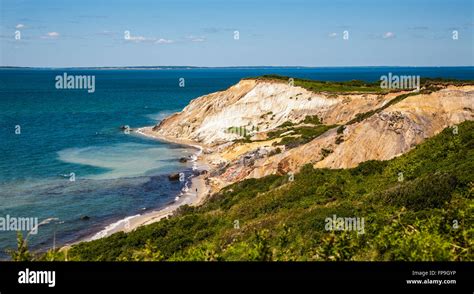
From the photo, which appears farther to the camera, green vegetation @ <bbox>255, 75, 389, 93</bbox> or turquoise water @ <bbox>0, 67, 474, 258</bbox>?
green vegetation @ <bbox>255, 75, 389, 93</bbox>

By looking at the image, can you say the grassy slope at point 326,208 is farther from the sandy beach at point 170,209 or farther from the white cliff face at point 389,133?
the sandy beach at point 170,209

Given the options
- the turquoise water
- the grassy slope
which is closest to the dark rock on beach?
the turquoise water

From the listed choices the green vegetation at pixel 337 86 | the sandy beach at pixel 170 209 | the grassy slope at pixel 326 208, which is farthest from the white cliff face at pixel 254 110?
the grassy slope at pixel 326 208

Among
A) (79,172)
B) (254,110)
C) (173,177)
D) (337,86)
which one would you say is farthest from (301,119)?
(79,172)

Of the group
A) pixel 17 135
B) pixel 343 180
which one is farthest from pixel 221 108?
pixel 343 180

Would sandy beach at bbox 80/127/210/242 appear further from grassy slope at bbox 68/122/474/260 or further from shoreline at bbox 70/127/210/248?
grassy slope at bbox 68/122/474/260

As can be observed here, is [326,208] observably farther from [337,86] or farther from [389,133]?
[337,86]
